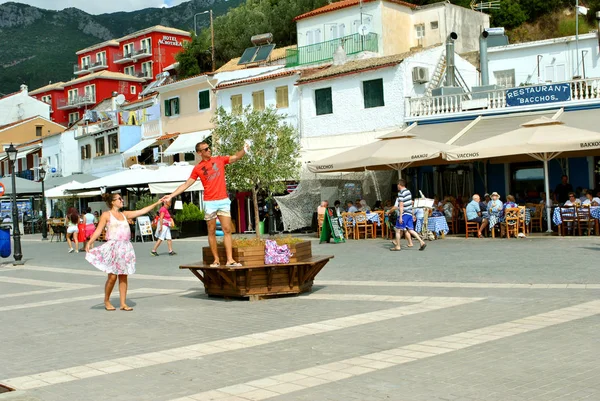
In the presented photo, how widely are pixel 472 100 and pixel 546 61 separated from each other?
374 inches

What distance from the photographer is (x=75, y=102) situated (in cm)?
8356

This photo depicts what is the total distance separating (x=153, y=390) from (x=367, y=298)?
504 cm

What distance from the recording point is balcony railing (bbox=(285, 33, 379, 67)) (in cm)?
4009

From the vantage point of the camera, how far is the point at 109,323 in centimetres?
952

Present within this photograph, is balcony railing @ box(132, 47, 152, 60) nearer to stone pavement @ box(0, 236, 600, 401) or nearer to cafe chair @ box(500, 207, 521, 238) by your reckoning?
cafe chair @ box(500, 207, 521, 238)

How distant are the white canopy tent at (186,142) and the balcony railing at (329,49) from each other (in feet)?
A: 20.4

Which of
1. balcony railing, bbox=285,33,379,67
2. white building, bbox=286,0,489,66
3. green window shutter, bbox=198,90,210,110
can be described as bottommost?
green window shutter, bbox=198,90,210,110

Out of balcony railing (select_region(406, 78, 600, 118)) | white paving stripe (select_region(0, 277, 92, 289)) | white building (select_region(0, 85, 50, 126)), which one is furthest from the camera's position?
white building (select_region(0, 85, 50, 126))

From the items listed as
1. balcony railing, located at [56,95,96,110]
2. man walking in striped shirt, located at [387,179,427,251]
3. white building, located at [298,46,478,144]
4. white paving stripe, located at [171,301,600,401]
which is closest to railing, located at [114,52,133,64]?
balcony railing, located at [56,95,96,110]

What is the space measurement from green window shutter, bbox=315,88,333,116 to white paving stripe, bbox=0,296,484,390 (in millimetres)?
23008

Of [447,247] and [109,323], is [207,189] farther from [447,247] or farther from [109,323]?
[447,247]

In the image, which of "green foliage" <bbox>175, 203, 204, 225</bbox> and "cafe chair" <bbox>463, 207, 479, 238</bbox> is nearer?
"cafe chair" <bbox>463, 207, 479, 238</bbox>

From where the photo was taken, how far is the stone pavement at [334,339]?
5863 mm

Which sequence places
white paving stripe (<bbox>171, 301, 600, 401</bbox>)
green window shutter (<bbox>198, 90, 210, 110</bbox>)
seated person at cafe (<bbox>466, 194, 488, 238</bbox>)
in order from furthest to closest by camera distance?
A: green window shutter (<bbox>198, 90, 210, 110</bbox>), seated person at cafe (<bbox>466, 194, 488, 238</bbox>), white paving stripe (<bbox>171, 301, 600, 401</bbox>)
